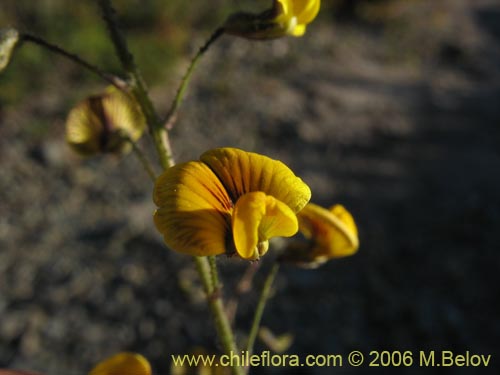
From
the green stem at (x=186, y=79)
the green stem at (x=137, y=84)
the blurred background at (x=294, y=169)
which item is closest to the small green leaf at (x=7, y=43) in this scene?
the green stem at (x=137, y=84)

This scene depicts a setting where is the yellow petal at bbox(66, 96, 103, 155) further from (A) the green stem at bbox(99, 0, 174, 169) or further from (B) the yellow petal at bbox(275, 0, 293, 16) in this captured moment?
(B) the yellow petal at bbox(275, 0, 293, 16)

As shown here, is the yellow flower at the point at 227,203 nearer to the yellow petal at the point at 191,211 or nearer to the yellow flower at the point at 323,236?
the yellow petal at the point at 191,211

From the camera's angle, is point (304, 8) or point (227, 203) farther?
point (304, 8)

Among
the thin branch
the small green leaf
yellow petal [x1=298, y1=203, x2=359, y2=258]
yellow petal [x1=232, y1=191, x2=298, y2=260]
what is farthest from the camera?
the thin branch

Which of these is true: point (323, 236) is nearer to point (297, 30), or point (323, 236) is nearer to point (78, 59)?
point (297, 30)

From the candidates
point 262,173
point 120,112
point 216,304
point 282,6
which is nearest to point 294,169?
point 120,112

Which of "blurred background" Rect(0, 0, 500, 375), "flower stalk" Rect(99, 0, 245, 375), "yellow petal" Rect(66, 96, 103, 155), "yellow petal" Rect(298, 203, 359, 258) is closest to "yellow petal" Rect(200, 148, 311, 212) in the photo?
"flower stalk" Rect(99, 0, 245, 375)
